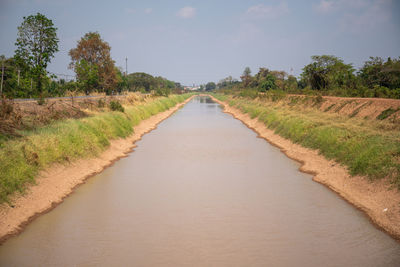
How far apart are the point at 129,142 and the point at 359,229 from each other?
1376 cm

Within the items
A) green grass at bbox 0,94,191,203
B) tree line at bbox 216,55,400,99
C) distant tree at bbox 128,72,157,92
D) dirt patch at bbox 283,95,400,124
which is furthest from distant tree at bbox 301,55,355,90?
distant tree at bbox 128,72,157,92

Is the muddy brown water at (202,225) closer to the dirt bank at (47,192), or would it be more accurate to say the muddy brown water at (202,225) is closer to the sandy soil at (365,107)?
the dirt bank at (47,192)

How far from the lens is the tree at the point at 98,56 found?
43688 mm

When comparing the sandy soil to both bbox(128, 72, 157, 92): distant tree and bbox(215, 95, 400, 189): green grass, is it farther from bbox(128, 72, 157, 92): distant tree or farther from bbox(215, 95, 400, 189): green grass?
bbox(128, 72, 157, 92): distant tree

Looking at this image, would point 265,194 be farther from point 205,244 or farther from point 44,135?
point 44,135

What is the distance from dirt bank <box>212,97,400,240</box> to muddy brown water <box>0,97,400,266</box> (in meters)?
0.28

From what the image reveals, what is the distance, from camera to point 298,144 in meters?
17.2

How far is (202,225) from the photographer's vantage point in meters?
7.97

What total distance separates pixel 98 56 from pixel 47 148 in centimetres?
3628

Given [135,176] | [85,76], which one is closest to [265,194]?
[135,176]

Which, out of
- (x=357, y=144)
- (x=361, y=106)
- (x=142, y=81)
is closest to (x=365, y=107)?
(x=361, y=106)

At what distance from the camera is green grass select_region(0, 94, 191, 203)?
842cm

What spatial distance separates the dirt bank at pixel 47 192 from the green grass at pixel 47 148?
8.9 inches

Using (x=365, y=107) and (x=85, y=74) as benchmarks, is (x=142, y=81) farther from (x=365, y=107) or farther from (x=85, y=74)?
(x=365, y=107)
